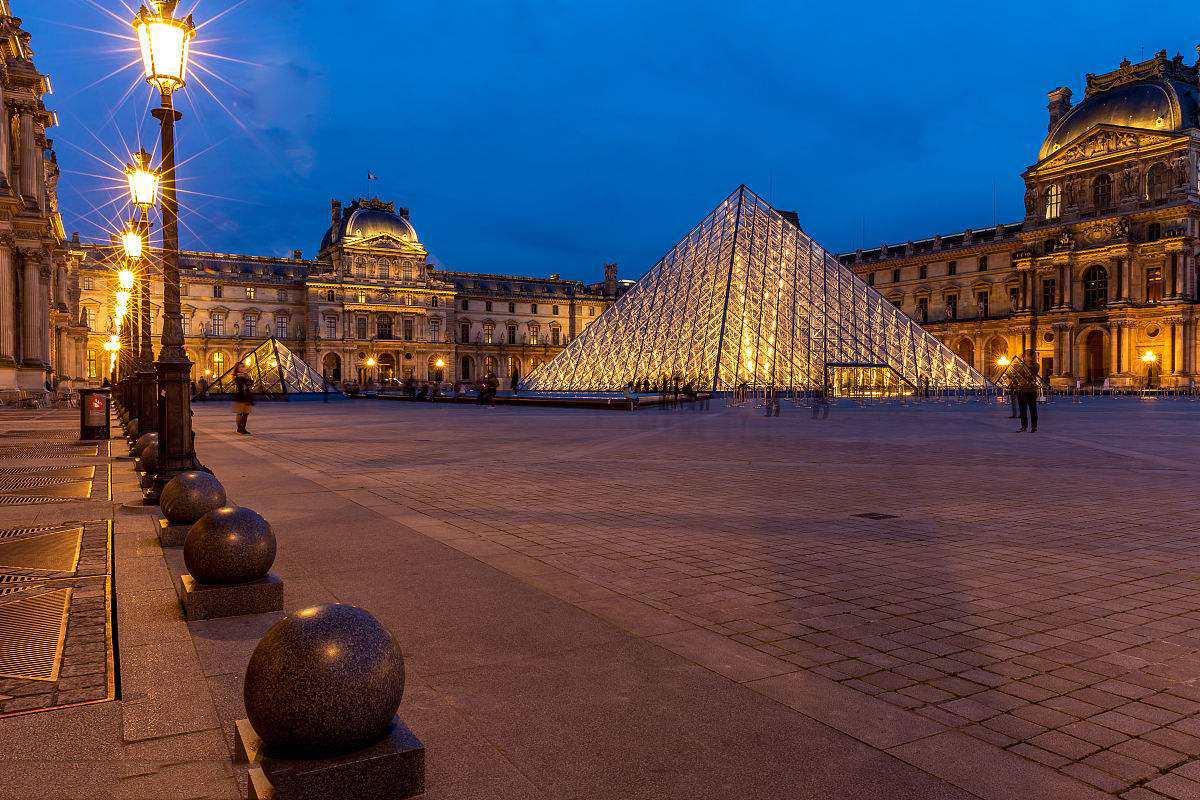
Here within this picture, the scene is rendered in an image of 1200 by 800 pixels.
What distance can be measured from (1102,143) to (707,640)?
59.8m

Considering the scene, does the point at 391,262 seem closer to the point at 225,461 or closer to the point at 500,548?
the point at 225,461

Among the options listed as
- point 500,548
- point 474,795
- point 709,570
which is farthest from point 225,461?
point 474,795

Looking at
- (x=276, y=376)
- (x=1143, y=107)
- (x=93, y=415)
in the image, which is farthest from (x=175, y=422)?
(x=1143, y=107)

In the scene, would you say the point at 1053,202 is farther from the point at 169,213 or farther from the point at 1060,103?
the point at 169,213

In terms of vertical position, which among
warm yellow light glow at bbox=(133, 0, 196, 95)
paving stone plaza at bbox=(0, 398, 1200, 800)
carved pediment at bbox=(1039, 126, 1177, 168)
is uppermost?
carved pediment at bbox=(1039, 126, 1177, 168)

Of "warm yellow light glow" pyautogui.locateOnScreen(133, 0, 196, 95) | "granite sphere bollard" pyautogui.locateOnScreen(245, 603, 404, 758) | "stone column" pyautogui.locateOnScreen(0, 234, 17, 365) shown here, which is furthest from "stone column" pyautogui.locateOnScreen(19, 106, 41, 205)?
"granite sphere bollard" pyautogui.locateOnScreen(245, 603, 404, 758)

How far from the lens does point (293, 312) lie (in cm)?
7406

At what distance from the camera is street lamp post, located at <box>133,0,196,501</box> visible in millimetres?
6652

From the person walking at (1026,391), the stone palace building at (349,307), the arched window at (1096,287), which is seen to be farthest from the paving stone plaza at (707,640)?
the stone palace building at (349,307)

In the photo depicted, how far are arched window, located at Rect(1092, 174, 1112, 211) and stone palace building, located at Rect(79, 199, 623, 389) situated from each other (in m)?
51.9

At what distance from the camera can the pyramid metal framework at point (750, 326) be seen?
1294 inches

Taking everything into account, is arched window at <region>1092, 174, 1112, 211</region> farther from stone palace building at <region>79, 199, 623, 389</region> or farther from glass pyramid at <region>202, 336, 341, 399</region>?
stone palace building at <region>79, 199, 623, 389</region>

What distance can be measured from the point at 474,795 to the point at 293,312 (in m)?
77.2

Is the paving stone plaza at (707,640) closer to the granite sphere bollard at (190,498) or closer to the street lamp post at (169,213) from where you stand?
the granite sphere bollard at (190,498)
